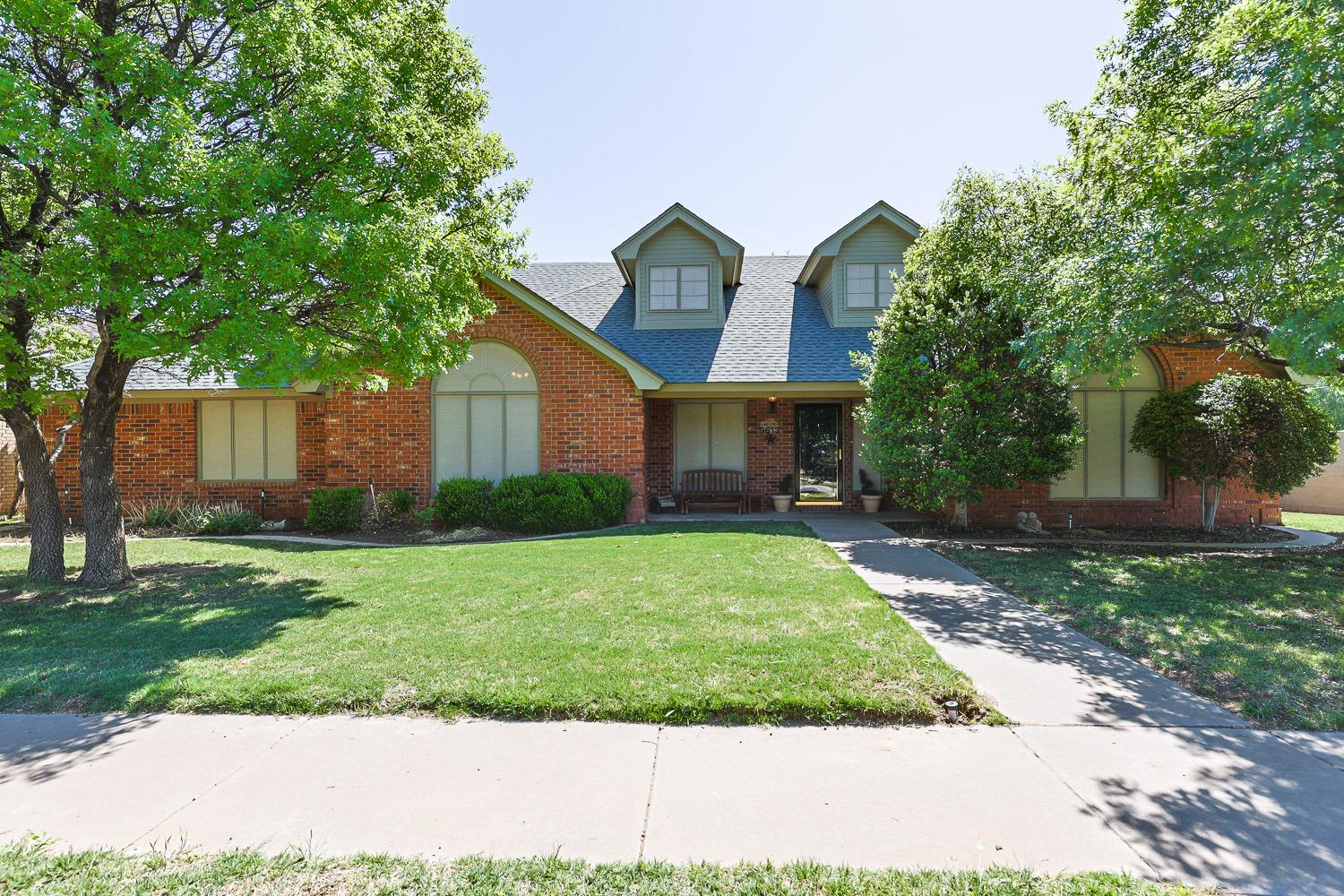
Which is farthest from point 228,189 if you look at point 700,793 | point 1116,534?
point 1116,534

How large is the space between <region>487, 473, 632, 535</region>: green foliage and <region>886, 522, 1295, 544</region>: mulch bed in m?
5.21

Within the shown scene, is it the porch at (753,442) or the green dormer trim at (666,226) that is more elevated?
the green dormer trim at (666,226)

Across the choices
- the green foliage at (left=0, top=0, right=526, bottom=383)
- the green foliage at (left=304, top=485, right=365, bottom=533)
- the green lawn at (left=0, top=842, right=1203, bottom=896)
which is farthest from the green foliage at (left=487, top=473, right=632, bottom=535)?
the green lawn at (left=0, top=842, right=1203, bottom=896)

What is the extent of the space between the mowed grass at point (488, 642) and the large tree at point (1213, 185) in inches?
174

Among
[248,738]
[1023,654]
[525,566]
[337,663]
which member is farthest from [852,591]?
[248,738]

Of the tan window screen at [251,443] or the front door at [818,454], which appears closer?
the tan window screen at [251,443]

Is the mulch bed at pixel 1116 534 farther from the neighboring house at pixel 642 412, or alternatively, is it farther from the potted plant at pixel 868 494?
the potted plant at pixel 868 494

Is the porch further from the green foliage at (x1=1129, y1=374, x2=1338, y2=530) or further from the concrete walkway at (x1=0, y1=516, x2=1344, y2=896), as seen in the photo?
the concrete walkway at (x1=0, y1=516, x2=1344, y2=896)

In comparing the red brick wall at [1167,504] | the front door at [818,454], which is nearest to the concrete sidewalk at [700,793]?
the red brick wall at [1167,504]

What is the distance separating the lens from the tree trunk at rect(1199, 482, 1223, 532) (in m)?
11.3

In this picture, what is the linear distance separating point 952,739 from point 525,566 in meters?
5.57

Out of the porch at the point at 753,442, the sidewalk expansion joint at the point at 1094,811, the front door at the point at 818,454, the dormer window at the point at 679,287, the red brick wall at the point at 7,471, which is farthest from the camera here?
the dormer window at the point at 679,287

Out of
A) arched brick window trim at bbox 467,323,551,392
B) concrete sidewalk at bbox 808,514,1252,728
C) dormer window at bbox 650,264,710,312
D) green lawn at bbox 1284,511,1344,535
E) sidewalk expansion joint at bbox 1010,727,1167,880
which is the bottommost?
green lawn at bbox 1284,511,1344,535

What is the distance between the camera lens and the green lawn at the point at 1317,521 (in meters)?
12.6
